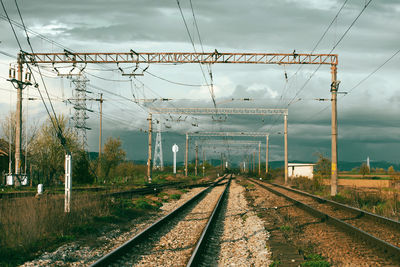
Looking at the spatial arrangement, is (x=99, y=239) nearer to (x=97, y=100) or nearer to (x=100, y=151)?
(x=100, y=151)

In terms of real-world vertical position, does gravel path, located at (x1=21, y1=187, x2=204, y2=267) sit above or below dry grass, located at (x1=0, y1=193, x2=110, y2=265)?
below

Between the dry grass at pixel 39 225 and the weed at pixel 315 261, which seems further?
the dry grass at pixel 39 225

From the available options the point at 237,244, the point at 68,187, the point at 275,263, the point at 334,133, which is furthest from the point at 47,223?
the point at 334,133

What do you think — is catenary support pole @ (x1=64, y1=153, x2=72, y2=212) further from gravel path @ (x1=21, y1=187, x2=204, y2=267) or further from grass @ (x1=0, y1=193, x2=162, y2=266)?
gravel path @ (x1=21, y1=187, x2=204, y2=267)

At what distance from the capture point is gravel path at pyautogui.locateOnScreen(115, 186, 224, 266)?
9016 mm

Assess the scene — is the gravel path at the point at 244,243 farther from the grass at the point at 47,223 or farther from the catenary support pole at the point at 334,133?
the catenary support pole at the point at 334,133

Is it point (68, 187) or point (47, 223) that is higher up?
point (68, 187)

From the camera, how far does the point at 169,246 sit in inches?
427

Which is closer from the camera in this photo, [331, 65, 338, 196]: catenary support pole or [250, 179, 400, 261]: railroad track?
[250, 179, 400, 261]: railroad track

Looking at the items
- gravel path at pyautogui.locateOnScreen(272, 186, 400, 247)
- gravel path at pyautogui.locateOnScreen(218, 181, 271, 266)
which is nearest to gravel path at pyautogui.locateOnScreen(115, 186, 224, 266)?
gravel path at pyautogui.locateOnScreen(218, 181, 271, 266)

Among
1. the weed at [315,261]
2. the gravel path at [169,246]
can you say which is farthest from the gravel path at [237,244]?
the weed at [315,261]

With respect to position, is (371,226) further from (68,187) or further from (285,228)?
(68,187)

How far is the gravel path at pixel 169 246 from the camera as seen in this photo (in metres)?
9.02

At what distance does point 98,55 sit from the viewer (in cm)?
2544
